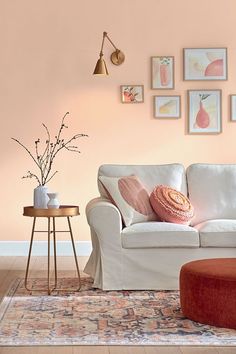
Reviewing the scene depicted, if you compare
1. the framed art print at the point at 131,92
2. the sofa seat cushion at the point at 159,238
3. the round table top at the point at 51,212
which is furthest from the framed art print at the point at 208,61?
the round table top at the point at 51,212

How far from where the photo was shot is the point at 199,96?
7301 millimetres

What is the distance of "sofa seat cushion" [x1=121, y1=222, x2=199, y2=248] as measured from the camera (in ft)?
17.3

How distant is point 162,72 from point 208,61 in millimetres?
475

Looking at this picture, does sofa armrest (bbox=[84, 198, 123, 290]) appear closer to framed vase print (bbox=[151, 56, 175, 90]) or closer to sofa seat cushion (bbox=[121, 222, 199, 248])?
sofa seat cushion (bbox=[121, 222, 199, 248])

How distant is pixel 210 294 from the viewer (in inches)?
161

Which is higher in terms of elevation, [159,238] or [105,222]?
[105,222]

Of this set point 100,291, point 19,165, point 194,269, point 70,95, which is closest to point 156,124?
point 70,95

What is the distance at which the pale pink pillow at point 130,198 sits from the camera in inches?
219

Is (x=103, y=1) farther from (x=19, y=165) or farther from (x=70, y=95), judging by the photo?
(x=19, y=165)

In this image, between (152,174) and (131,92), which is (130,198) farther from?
(131,92)

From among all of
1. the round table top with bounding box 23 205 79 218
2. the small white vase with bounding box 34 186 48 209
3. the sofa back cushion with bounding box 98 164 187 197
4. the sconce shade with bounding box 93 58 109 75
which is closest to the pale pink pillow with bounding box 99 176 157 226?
the sofa back cushion with bounding box 98 164 187 197

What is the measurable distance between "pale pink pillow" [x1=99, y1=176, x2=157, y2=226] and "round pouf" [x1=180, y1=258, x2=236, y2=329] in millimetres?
1278

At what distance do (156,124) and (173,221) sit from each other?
2012 mm

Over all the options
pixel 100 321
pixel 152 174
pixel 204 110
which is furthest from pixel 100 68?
pixel 100 321
